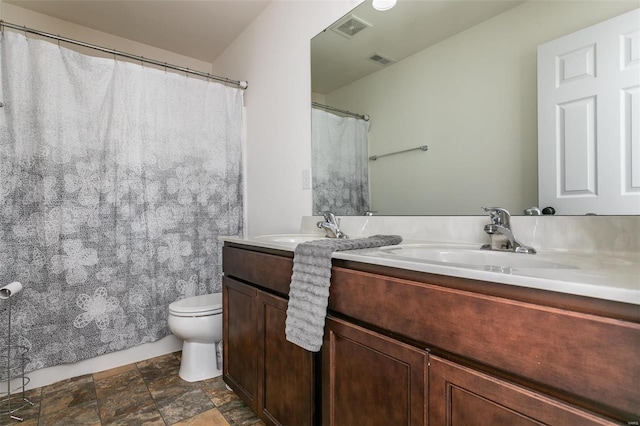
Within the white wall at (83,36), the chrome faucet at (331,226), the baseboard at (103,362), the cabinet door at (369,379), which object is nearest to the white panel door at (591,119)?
the cabinet door at (369,379)

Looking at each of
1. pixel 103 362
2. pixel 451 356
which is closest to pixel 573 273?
pixel 451 356

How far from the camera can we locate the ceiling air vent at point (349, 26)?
5.24 feet

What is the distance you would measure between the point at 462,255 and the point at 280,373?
78cm

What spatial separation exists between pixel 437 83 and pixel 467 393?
1.16m

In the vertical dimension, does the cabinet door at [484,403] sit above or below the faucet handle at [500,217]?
below

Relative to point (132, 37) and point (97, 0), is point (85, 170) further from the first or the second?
point (132, 37)

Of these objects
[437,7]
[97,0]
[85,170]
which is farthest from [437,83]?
[97,0]

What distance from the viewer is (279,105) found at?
2.18 meters

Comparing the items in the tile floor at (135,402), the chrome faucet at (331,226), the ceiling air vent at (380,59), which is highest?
the ceiling air vent at (380,59)

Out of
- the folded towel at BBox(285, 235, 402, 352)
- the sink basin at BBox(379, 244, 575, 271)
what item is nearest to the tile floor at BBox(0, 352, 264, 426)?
the folded towel at BBox(285, 235, 402, 352)

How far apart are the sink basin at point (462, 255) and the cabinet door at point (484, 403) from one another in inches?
12.0

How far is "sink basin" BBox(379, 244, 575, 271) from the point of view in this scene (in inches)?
34.7

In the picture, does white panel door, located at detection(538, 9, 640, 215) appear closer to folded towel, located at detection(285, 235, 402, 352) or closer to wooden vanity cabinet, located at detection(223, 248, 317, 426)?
folded towel, located at detection(285, 235, 402, 352)

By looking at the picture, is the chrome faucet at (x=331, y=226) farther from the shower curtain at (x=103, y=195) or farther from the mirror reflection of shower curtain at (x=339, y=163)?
the shower curtain at (x=103, y=195)
